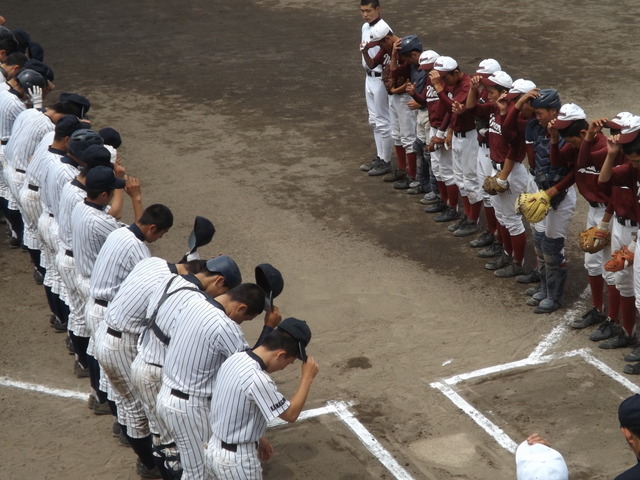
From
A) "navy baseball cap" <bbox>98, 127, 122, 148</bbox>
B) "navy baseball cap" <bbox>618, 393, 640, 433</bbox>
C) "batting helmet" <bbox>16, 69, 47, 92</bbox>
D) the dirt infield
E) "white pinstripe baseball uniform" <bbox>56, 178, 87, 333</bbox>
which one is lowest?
the dirt infield

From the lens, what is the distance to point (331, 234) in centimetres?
952

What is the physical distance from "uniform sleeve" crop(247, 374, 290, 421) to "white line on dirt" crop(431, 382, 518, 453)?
80.0 inches

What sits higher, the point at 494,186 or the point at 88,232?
the point at 88,232

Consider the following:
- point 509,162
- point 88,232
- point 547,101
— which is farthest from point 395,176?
point 88,232

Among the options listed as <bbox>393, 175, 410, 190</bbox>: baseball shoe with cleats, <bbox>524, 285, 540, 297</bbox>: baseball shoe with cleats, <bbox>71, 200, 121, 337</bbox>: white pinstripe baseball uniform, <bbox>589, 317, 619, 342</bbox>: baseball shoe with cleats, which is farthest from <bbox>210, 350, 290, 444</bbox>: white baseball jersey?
<bbox>393, 175, 410, 190</bbox>: baseball shoe with cleats

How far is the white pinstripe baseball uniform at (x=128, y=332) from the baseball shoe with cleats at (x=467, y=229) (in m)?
4.29

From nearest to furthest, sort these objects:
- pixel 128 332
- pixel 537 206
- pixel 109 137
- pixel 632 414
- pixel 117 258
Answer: pixel 632 414, pixel 128 332, pixel 117 258, pixel 537 206, pixel 109 137

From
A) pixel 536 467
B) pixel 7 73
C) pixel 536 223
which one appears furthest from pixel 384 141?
pixel 536 467

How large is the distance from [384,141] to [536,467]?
7347 mm

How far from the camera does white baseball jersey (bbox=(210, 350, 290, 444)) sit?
15.7 ft

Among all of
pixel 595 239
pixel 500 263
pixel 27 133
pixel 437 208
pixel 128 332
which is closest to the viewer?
pixel 128 332

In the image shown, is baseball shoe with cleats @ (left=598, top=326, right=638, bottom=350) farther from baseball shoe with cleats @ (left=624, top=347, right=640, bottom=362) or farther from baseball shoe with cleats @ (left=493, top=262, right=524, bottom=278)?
baseball shoe with cleats @ (left=493, top=262, right=524, bottom=278)

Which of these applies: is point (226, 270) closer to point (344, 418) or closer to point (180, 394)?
point (180, 394)

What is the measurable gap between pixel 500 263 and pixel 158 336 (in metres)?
4.20
